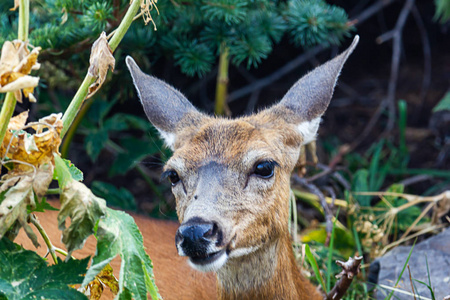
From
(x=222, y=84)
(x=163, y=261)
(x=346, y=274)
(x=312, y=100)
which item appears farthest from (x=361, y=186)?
(x=163, y=261)

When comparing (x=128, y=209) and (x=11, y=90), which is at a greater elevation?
(x=11, y=90)

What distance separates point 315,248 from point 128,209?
1.63m

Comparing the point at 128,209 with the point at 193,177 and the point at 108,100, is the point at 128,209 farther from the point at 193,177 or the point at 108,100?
the point at 193,177

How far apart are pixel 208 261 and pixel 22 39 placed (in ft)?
4.22

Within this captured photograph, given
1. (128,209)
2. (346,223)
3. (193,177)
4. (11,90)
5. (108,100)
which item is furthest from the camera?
(108,100)

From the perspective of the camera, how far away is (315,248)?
4422 mm

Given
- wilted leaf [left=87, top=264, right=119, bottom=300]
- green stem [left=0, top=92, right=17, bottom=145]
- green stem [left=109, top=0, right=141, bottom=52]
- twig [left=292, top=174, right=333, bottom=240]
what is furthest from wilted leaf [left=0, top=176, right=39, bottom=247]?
twig [left=292, top=174, right=333, bottom=240]

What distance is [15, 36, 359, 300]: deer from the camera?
2840mm

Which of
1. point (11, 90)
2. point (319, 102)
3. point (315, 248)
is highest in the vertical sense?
point (319, 102)

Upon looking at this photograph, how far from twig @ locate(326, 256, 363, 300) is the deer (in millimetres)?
151

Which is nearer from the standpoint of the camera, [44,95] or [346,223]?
[346,223]

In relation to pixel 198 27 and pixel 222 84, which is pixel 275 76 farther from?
pixel 198 27

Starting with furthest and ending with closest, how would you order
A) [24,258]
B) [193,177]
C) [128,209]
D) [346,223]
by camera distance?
[346,223] → [128,209] → [193,177] → [24,258]

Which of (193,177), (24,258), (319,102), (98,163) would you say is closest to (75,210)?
(24,258)
